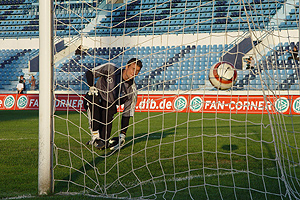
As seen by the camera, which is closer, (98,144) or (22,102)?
(98,144)

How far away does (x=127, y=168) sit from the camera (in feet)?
13.8

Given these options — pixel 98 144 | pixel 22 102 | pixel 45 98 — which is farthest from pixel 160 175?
pixel 22 102

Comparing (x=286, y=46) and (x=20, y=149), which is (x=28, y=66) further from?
(x=20, y=149)

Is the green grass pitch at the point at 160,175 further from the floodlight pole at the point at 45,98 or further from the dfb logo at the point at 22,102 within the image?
the dfb logo at the point at 22,102

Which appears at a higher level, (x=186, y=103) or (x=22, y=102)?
(x=186, y=103)

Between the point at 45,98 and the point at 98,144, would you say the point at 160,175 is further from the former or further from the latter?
the point at 98,144

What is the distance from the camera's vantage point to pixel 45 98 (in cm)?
319

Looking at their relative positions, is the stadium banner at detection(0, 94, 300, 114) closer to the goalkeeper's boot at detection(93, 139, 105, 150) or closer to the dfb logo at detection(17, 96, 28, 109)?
the dfb logo at detection(17, 96, 28, 109)

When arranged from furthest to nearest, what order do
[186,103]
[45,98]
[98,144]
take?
1. [186,103]
2. [98,144]
3. [45,98]

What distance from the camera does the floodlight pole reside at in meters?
3.16

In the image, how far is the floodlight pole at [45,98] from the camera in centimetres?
316

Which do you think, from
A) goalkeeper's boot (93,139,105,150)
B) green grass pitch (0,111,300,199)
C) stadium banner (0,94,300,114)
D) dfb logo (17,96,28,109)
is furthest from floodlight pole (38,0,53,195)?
dfb logo (17,96,28,109)

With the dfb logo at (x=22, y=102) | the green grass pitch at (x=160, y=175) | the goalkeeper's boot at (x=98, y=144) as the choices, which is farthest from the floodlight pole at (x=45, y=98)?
the dfb logo at (x=22, y=102)

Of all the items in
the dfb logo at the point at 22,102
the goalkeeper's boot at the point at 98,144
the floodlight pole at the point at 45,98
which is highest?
the floodlight pole at the point at 45,98
